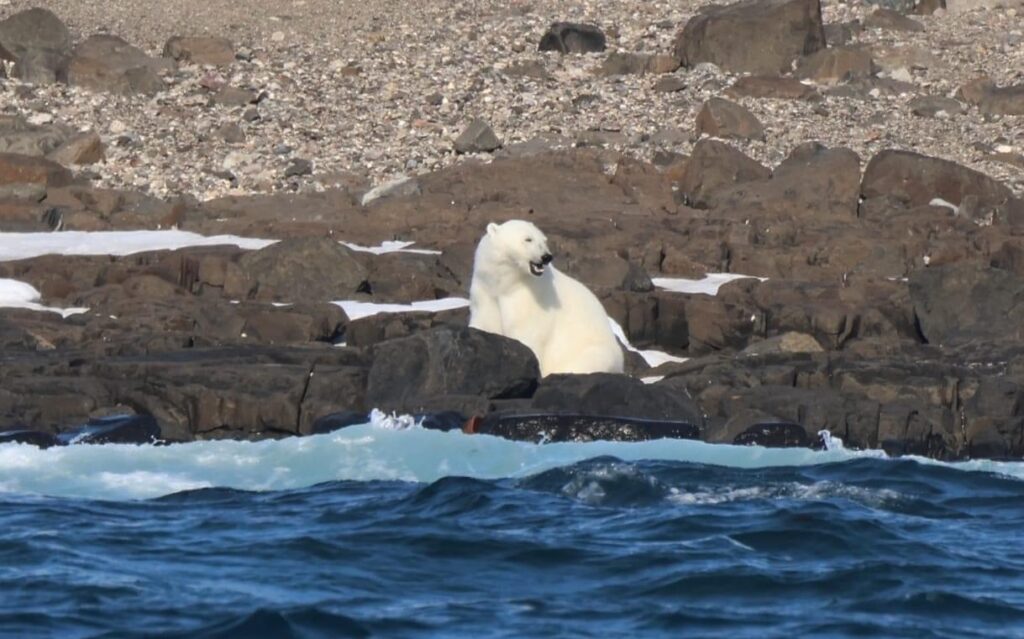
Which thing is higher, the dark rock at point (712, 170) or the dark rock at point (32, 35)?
the dark rock at point (32, 35)

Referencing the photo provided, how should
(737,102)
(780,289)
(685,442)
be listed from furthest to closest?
(737,102) → (780,289) → (685,442)

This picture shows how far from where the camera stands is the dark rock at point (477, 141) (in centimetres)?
2706

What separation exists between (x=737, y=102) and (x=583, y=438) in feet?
57.1

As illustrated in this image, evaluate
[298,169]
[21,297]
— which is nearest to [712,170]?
[298,169]

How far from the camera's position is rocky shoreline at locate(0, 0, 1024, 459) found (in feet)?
44.8

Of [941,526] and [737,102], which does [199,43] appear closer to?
[737,102]

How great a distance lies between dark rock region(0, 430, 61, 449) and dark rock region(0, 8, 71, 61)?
18386 millimetres

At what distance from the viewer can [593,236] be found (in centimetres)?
2061

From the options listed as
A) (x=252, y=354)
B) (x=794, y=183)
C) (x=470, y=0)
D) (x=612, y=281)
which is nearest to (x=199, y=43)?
(x=470, y=0)

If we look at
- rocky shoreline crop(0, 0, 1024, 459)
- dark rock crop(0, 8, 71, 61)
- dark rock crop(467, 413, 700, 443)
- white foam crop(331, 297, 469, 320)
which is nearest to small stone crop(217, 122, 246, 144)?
rocky shoreline crop(0, 0, 1024, 459)

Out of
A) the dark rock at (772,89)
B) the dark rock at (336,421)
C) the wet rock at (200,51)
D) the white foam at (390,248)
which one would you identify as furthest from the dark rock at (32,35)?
the dark rock at (336,421)

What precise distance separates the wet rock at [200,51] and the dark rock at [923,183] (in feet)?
39.5

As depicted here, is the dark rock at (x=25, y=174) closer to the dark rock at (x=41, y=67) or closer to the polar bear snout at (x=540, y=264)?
the dark rock at (x=41, y=67)

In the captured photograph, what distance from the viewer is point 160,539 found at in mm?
10070
